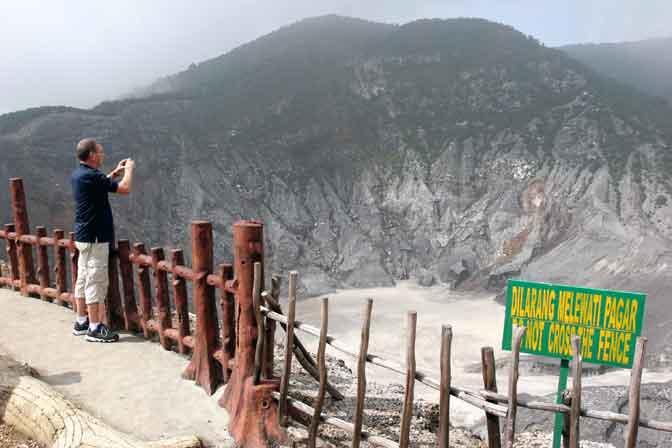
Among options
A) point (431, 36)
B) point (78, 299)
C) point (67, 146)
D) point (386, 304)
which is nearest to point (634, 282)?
point (386, 304)

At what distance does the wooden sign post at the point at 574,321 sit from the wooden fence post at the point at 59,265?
5.50 meters

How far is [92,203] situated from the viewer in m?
5.14

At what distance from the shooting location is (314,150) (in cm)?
3569

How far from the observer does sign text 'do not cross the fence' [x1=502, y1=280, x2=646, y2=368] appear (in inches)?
135

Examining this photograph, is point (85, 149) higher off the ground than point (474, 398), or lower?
higher

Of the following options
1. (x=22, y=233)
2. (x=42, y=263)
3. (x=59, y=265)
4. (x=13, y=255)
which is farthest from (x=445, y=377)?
(x=13, y=255)

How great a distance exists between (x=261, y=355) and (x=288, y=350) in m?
0.31

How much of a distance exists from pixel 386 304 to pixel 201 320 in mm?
20521

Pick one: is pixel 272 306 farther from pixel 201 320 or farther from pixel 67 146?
pixel 67 146

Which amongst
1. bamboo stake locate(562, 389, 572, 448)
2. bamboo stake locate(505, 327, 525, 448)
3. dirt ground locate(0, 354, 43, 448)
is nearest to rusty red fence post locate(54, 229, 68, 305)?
dirt ground locate(0, 354, 43, 448)

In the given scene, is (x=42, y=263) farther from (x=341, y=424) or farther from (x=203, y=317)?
(x=341, y=424)

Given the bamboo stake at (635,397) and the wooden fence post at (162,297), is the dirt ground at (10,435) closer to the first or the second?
the wooden fence post at (162,297)

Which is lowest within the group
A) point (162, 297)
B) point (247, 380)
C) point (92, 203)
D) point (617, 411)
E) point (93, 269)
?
point (617, 411)

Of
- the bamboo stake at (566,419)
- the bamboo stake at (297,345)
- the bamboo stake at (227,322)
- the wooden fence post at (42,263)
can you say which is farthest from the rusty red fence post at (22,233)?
the bamboo stake at (566,419)
